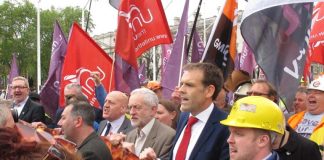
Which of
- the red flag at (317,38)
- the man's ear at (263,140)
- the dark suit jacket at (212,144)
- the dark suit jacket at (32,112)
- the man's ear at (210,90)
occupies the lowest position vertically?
the dark suit jacket at (32,112)

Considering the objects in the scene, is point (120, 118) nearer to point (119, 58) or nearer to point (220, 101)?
point (220, 101)

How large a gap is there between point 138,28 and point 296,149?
511cm

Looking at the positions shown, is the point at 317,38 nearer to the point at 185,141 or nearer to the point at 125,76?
the point at 125,76

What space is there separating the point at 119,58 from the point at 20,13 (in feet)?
187

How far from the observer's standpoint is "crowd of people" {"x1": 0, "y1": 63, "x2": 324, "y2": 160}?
8.43 feet

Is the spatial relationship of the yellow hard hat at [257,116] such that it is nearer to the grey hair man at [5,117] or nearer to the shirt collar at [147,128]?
the grey hair man at [5,117]

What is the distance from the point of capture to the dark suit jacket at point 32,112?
26.9ft

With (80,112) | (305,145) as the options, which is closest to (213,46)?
(80,112)

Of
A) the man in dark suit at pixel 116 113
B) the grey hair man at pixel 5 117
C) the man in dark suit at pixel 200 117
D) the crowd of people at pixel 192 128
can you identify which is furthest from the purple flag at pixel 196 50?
the grey hair man at pixel 5 117

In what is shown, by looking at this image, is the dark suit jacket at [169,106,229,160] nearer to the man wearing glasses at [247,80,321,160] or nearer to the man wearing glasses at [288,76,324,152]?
the man wearing glasses at [247,80,321,160]

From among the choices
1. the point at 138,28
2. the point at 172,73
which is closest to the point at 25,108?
the point at 138,28

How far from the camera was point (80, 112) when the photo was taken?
16.1 ft

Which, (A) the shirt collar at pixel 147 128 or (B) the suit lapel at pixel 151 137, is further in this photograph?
(A) the shirt collar at pixel 147 128

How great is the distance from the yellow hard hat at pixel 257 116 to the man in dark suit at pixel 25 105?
18.2ft
